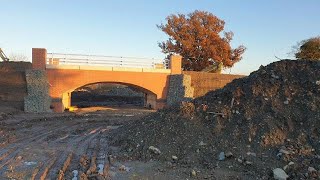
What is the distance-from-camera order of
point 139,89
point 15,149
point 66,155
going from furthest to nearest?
point 139,89
point 15,149
point 66,155

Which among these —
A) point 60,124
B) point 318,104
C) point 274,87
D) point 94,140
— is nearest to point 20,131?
point 60,124

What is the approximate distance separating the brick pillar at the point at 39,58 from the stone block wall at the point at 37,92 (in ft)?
1.41

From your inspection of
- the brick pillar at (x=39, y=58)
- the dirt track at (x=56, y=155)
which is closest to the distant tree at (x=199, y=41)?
the brick pillar at (x=39, y=58)

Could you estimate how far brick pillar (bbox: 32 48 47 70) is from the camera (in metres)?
28.0

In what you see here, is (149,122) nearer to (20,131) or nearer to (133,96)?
(20,131)

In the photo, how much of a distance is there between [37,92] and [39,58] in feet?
7.99

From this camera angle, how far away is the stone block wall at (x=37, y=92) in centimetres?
2736

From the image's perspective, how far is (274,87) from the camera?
1097 centimetres

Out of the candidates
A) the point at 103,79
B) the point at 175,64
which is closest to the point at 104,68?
the point at 103,79

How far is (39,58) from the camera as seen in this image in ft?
92.0

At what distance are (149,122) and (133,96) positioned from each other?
30173mm

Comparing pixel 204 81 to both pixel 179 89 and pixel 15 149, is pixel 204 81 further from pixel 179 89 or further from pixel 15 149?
pixel 15 149

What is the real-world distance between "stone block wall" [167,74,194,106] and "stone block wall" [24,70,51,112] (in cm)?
929

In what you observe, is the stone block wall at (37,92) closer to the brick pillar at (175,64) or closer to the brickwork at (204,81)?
the brick pillar at (175,64)
